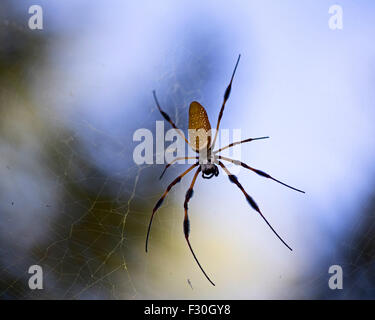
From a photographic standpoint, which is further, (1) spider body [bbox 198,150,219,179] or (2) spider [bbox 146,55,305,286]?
(1) spider body [bbox 198,150,219,179]

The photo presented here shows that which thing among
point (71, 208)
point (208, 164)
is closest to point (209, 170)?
point (208, 164)

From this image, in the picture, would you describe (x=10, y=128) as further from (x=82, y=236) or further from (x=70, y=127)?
(x=82, y=236)

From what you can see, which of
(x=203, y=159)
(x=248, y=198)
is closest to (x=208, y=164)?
(x=203, y=159)

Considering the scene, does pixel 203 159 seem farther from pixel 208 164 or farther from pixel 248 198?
pixel 248 198

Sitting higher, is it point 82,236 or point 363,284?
point 82,236

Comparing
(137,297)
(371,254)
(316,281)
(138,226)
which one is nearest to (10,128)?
(138,226)

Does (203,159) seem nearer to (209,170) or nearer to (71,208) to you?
(209,170)

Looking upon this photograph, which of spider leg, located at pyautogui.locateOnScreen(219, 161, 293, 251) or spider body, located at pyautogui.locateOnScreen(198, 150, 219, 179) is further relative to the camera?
spider body, located at pyautogui.locateOnScreen(198, 150, 219, 179)

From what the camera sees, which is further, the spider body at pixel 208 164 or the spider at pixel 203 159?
the spider body at pixel 208 164

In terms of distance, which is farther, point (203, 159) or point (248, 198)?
point (203, 159)

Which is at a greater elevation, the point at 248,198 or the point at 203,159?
the point at 203,159

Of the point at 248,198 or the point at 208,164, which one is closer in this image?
the point at 248,198
